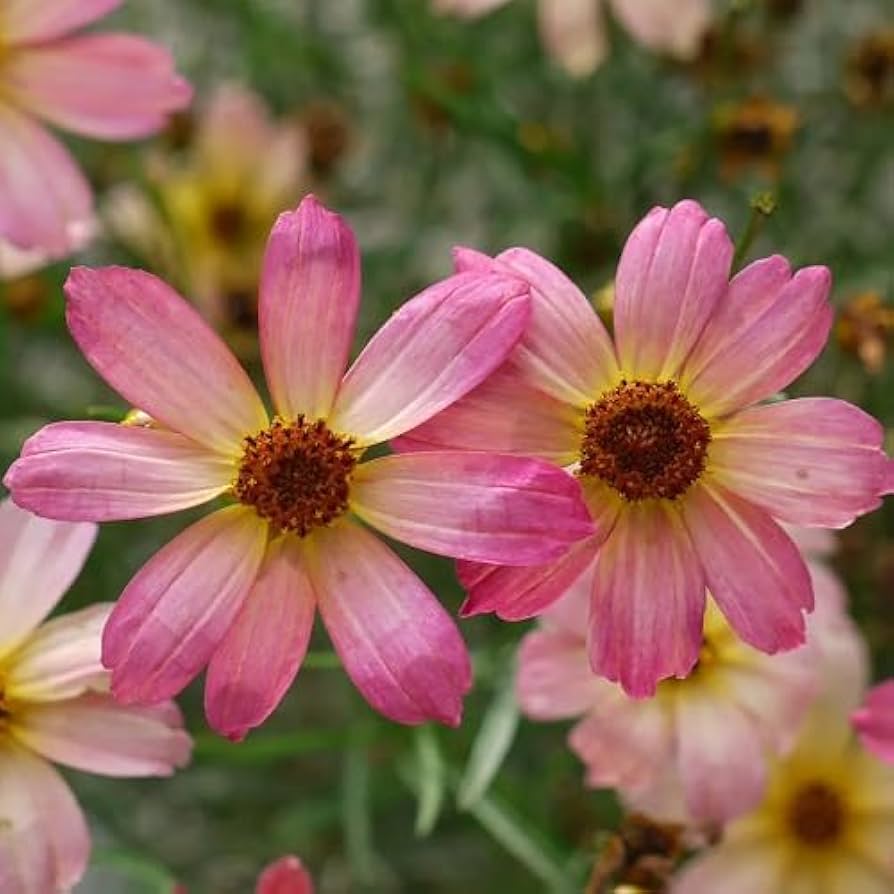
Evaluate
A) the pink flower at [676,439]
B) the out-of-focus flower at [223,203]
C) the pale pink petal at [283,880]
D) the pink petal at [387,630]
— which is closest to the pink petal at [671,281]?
the pink flower at [676,439]

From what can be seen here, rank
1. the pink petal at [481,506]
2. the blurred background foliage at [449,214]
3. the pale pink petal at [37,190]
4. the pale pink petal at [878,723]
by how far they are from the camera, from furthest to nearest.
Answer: the blurred background foliage at [449,214]
the pale pink petal at [37,190]
the pale pink petal at [878,723]
the pink petal at [481,506]

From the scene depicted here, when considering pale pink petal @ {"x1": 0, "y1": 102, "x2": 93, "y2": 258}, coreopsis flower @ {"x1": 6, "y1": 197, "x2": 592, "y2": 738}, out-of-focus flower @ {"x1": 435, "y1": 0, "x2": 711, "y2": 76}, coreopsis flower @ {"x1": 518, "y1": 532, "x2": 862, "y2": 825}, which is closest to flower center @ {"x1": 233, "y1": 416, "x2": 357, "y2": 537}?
coreopsis flower @ {"x1": 6, "y1": 197, "x2": 592, "y2": 738}

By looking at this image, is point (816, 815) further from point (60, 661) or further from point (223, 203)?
point (223, 203)

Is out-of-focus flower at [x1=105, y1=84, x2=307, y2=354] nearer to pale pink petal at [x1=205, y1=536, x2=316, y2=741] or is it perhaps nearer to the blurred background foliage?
the blurred background foliage

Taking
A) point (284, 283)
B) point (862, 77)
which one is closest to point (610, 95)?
point (862, 77)

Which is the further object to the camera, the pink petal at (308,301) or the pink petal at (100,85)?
the pink petal at (100,85)

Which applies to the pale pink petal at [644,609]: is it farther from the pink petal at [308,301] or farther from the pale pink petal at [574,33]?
the pale pink petal at [574,33]
